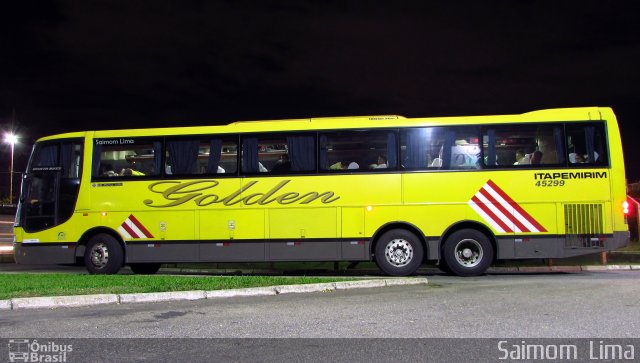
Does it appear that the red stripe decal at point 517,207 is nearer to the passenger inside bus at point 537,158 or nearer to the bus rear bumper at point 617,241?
the passenger inside bus at point 537,158

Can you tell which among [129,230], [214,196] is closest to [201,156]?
[214,196]

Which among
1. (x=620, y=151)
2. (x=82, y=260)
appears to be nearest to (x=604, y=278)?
(x=620, y=151)

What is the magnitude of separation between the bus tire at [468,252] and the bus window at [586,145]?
2451mm

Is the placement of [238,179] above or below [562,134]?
below

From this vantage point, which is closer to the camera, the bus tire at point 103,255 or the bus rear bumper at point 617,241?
the bus rear bumper at point 617,241

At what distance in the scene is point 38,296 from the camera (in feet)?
27.6

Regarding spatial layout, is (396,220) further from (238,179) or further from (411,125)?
(238,179)

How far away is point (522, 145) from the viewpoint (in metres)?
12.5

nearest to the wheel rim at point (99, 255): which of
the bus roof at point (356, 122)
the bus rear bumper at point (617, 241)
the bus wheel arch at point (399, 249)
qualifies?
the bus roof at point (356, 122)

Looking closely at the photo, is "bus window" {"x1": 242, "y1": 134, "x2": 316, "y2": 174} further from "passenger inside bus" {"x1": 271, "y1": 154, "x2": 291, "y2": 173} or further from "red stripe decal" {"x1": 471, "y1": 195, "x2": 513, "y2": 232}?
"red stripe decal" {"x1": 471, "y1": 195, "x2": 513, "y2": 232}

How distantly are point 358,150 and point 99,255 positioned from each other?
20.5 feet

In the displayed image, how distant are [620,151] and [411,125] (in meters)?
4.28

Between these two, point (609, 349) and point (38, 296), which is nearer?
point (609, 349)

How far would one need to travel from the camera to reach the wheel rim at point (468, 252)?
12.4 m
